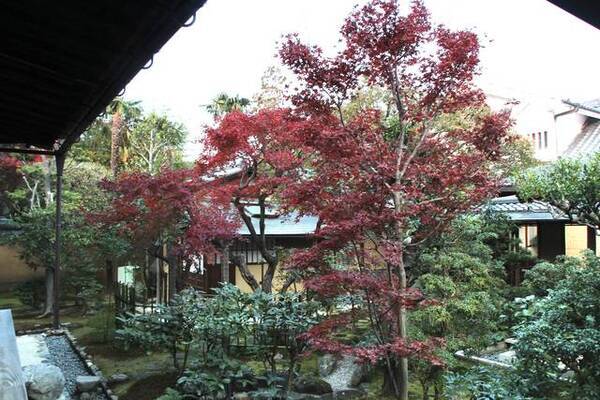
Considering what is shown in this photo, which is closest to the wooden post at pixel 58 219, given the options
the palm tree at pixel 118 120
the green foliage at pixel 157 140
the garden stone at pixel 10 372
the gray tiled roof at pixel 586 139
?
the garden stone at pixel 10 372

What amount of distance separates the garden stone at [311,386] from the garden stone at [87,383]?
2.40 m

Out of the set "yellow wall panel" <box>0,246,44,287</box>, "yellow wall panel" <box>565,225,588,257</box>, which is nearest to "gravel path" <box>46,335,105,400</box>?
"yellow wall panel" <box>565,225,588,257</box>

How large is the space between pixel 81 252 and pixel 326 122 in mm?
9061

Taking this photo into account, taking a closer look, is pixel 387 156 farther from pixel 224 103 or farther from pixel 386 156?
pixel 224 103

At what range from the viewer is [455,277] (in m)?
6.65

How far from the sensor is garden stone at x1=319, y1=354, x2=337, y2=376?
710 cm

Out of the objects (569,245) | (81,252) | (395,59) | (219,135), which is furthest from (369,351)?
(569,245)

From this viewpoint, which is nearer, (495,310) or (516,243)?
(495,310)

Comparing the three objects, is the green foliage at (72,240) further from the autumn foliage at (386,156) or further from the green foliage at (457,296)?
the autumn foliage at (386,156)

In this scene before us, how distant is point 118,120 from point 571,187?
17265 mm

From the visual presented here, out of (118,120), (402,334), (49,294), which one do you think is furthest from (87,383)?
(118,120)

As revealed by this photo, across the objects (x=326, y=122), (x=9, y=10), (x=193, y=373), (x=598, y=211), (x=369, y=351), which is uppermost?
(x=9, y=10)

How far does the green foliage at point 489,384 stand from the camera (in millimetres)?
3936

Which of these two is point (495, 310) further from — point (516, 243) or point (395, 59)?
point (516, 243)
